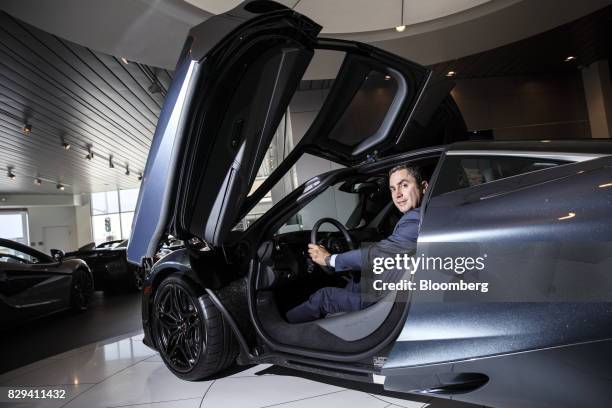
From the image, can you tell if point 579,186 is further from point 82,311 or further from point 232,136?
point 82,311

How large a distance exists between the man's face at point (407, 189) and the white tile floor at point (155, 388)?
0.92 m

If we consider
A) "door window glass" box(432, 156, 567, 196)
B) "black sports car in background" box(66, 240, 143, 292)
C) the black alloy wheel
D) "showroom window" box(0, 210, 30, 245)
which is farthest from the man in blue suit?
"showroom window" box(0, 210, 30, 245)

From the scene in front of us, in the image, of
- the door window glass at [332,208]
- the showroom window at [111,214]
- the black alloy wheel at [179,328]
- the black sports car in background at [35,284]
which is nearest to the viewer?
the black alloy wheel at [179,328]

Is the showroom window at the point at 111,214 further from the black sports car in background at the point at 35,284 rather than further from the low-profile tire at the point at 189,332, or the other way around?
the low-profile tire at the point at 189,332

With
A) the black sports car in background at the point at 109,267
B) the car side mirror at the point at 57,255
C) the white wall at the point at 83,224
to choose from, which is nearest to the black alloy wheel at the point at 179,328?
the car side mirror at the point at 57,255

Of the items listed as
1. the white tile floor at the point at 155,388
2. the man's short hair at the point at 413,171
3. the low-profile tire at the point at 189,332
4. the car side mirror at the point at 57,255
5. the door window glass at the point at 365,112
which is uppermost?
the door window glass at the point at 365,112

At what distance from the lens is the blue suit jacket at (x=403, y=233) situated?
5.98 feet

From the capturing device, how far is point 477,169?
164 centimetres

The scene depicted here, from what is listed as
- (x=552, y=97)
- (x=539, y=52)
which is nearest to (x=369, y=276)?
(x=539, y=52)

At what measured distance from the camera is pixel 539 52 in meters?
6.84

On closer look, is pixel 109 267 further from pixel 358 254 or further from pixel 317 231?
pixel 358 254

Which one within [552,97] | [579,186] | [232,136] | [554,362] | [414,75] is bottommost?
[554,362]

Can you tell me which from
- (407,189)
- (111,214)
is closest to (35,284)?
(407,189)

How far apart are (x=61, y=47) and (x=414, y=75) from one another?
4.47m
